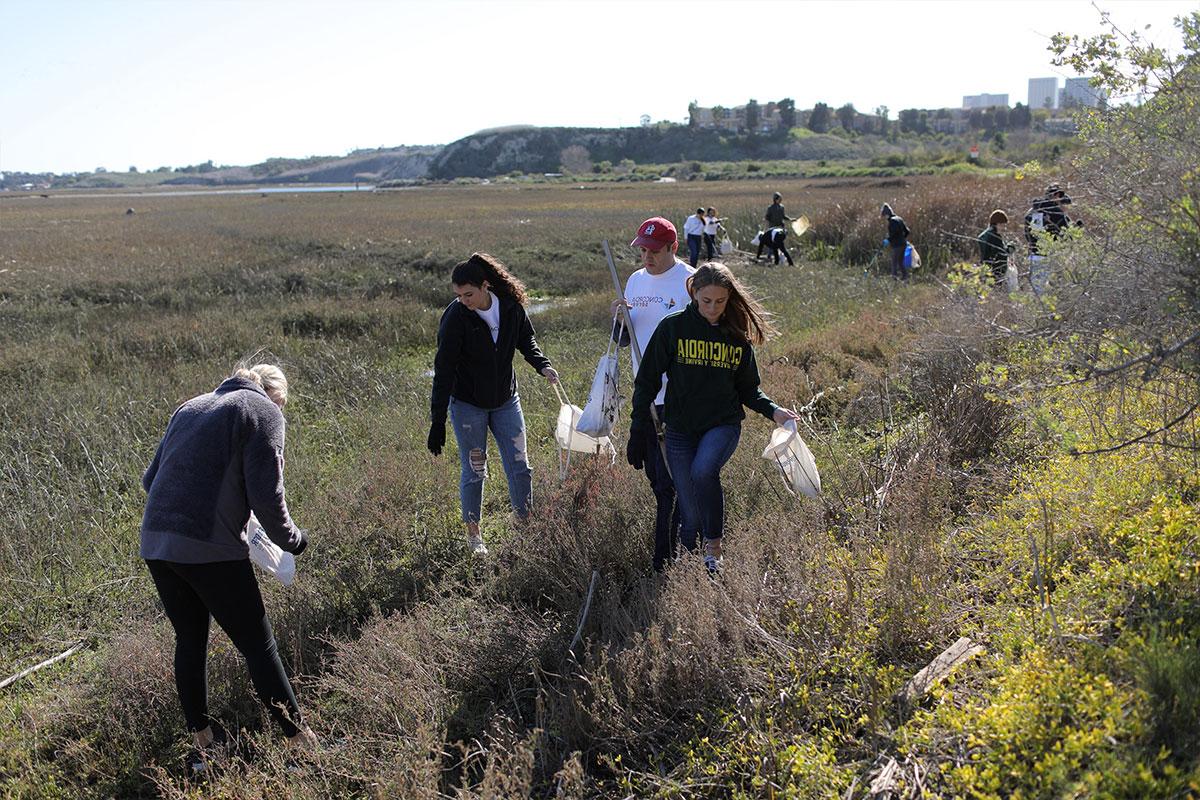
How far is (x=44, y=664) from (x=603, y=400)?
3156mm

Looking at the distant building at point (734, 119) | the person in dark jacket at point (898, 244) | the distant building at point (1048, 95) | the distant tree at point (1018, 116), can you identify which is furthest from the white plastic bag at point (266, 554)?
the distant building at point (734, 119)

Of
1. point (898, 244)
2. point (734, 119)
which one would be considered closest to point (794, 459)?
point (898, 244)

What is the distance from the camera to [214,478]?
3.18 metres

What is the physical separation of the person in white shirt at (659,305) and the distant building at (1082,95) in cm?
191

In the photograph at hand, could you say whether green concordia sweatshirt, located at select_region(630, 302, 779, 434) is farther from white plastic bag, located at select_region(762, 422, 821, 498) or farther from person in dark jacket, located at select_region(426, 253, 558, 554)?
person in dark jacket, located at select_region(426, 253, 558, 554)

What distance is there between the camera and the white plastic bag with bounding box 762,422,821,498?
4.21 metres

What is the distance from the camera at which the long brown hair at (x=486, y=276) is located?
4625 mm

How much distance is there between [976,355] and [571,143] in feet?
522

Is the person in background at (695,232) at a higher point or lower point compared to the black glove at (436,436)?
higher

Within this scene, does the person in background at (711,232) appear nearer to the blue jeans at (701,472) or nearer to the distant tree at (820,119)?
the blue jeans at (701,472)

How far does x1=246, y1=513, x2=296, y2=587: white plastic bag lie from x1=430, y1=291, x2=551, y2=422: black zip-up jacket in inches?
53.2

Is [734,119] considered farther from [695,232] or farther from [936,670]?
[936,670]

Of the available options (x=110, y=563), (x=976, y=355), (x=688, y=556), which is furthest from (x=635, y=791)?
(x=976, y=355)

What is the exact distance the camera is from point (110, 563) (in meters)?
5.30
